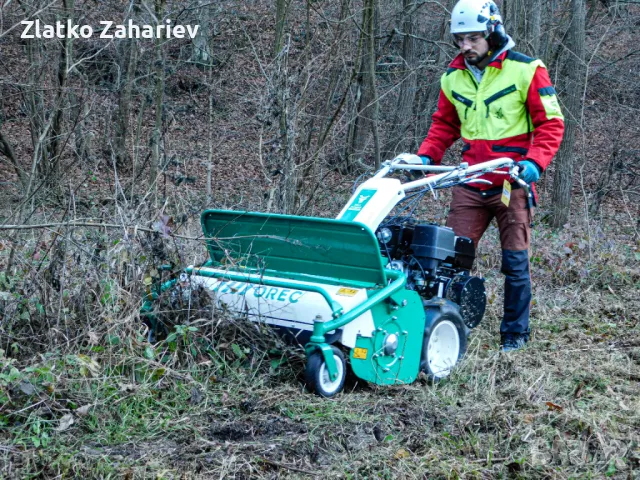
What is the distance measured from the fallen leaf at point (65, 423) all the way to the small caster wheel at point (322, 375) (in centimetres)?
125

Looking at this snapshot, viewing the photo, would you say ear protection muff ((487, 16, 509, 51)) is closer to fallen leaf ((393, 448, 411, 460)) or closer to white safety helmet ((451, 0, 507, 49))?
white safety helmet ((451, 0, 507, 49))

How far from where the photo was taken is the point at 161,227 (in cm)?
463

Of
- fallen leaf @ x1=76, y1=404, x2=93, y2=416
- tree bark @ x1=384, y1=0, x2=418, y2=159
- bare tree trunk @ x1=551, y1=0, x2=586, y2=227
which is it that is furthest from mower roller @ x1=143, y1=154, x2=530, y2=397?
bare tree trunk @ x1=551, y1=0, x2=586, y2=227

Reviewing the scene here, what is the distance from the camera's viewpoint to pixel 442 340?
16.9 ft

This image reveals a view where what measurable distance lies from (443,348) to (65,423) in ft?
8.02

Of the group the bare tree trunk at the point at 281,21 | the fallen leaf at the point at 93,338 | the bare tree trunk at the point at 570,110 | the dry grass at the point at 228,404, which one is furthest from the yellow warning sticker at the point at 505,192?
the bare tree trunk at the point at 570,110

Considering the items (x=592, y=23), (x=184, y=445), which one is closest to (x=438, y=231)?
(x=184, y=445)

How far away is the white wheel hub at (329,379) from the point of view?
14.4ft

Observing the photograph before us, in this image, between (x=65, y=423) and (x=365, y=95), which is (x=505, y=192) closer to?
(x=65, y=423)

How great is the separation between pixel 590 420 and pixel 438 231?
1.46m

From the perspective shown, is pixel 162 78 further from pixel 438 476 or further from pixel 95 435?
pixel 438 476

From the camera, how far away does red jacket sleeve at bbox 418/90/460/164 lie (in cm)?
575

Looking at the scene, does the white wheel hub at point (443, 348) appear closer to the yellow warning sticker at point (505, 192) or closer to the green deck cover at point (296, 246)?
the green deck cover at point (296, 246)

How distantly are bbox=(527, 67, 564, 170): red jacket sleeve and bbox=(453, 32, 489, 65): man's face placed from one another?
377 mm
